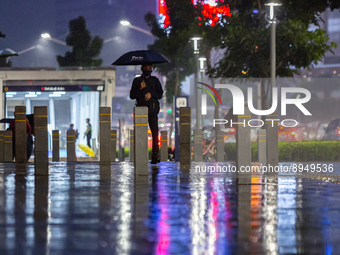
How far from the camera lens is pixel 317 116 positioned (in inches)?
644

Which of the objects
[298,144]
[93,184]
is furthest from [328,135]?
[93,184]

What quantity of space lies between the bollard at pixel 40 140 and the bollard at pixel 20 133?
3260 millimetres

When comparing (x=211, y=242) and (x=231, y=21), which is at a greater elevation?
(x=231, y=21)

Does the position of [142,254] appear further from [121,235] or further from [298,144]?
[298,144]

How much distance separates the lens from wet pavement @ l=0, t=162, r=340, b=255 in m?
4.29

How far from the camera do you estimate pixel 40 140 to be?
32.2 feet

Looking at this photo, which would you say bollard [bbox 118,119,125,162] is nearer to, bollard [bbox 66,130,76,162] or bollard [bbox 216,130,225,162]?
bollard [bbox 66,130,76,162]

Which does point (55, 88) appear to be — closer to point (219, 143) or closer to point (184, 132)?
point (219, 143)

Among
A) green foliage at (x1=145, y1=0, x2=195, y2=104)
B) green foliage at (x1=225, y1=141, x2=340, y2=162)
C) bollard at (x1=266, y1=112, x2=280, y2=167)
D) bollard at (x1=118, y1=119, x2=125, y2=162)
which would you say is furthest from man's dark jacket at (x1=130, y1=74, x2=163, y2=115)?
green foliage at (x1=145, y1=0, x2=195, y2=104)

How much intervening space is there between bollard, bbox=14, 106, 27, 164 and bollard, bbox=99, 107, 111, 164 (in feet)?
5.83

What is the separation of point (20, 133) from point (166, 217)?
27.7 feet

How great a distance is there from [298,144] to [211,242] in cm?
1458

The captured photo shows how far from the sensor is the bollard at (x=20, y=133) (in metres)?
13.0

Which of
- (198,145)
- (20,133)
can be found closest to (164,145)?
(198,145)
